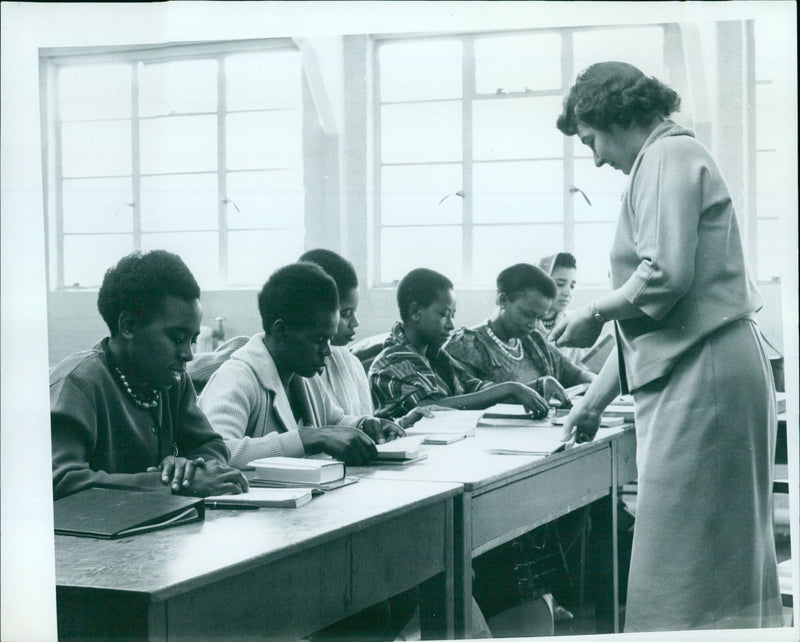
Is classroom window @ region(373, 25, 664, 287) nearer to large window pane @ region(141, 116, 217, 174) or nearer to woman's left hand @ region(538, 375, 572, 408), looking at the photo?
large window pane @ region(141, 116, 217, 174)

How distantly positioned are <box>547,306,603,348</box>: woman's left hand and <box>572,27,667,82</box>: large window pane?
533mm

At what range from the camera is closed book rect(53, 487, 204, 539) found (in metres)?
1.40

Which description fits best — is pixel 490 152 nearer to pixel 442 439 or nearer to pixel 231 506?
pixel 442 439

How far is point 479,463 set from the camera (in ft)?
6.81

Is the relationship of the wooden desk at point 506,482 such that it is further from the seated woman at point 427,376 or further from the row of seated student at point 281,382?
the seated woman at point 427,376

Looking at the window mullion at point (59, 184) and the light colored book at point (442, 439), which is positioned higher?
the window mullion at point (59, 184)

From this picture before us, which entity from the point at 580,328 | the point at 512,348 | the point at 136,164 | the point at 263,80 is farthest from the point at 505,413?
the point at 136,164

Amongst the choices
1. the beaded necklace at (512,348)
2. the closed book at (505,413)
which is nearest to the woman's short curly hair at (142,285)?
the closed book at (505,413)

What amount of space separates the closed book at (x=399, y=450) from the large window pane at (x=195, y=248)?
538 mm

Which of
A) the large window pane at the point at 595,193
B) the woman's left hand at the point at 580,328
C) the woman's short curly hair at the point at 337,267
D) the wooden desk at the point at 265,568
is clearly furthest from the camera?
the woman's short curly hair at the point at 337,267

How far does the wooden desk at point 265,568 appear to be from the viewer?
1186 mm

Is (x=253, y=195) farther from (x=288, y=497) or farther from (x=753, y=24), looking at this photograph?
(x=753, y=24)

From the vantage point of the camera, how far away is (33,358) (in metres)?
1.79

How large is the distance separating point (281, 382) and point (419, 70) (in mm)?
804
